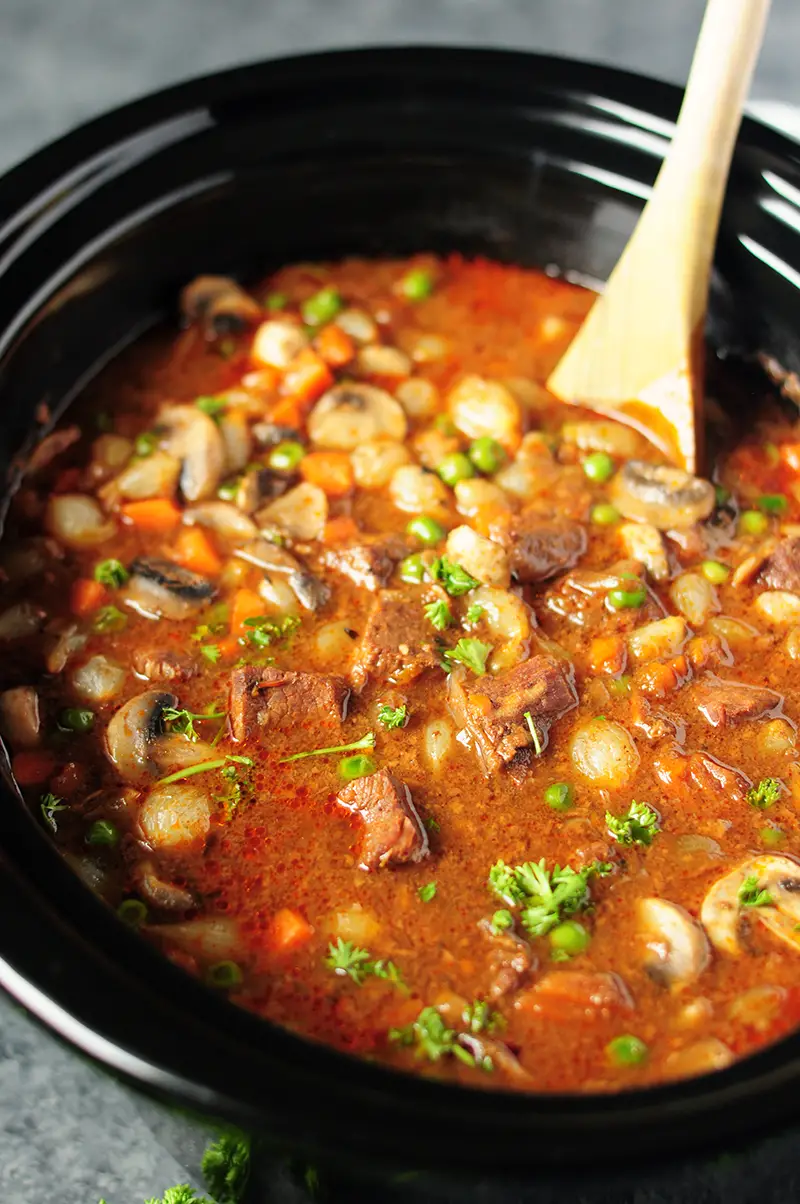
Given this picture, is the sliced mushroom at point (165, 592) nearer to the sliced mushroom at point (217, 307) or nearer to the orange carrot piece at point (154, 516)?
the orange carrot piece at point (154, 516)

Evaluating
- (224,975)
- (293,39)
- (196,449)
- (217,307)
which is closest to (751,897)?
(224,975)

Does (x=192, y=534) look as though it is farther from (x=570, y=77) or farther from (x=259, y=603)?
(x=570, y=77)

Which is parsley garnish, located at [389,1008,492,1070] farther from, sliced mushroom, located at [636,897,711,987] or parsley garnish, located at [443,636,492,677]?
parsley garnish, located at [443,636,492,677]

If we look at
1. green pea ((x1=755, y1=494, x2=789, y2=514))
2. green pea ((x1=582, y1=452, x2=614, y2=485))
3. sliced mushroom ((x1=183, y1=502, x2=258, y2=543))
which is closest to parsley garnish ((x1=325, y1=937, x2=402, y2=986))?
sliced mushroom ((x1=183, y1=502, x2=258, y2=543))

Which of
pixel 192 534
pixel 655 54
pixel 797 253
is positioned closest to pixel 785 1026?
pixel 192 534

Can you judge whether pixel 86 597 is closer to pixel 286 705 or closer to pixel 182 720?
pixel 182 720
